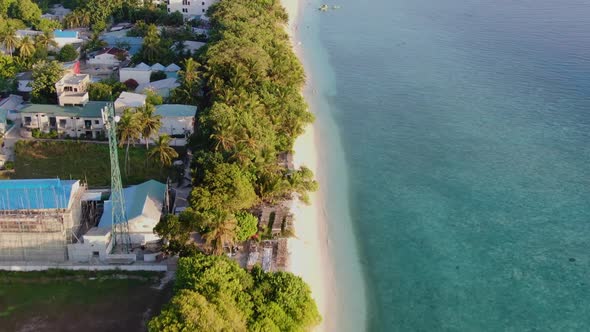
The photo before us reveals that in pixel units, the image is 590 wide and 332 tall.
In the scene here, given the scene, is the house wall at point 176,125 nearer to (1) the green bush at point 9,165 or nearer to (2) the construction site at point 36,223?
(1) the green bush at point 9,165

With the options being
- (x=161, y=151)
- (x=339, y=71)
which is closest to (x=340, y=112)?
(x=339, y=71)

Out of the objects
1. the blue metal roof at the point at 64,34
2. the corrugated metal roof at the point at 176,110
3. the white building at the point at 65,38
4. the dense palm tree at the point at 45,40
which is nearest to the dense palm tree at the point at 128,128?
the corrugated metal roof at the point at 176,110

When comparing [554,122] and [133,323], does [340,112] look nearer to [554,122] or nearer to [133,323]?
[554,122]

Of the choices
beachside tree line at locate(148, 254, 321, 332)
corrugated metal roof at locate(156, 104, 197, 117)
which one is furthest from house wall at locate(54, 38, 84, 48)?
beachside tree line at locate(148, 254, 321, 332)

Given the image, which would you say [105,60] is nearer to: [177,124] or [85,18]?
[85,18]

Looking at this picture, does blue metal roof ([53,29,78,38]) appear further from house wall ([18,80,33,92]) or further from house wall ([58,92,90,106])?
house wall ([58,92,90,106])

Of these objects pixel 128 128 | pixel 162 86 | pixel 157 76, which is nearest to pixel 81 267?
pixel 128 128
